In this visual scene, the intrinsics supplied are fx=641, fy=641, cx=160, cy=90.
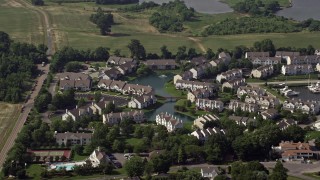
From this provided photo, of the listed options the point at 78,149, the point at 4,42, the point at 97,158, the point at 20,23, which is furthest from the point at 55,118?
the point at 20,23

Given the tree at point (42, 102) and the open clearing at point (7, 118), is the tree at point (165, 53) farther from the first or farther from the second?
the open clearing at point (7, 118)

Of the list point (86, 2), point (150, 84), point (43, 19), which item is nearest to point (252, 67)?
point (150, 84)

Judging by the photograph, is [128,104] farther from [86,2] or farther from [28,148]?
[86,2]

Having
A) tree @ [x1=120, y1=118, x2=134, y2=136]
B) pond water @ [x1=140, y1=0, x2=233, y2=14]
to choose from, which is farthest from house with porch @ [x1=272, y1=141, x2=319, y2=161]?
pond water @ [x1=140, y1=0, x2=233, y2=14]

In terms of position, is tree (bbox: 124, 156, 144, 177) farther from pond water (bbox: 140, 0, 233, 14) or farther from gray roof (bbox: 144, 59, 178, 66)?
pond water (bbox: 140, 0, 233, 14)

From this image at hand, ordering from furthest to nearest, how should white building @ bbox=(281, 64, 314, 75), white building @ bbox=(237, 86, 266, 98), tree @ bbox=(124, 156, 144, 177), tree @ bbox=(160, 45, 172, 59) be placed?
tree @ bbox=(160, 45, 172, 59) < white building @ bbox=(281, 64, 314, 75) < white building @ bbox=(237, 86, 266, 98) < tree @ bbox=(124, 156, 144, 177)

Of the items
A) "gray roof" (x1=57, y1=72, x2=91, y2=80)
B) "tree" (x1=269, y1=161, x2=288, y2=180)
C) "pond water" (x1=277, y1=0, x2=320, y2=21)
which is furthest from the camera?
"pond water" (x1=277, y1=0, x2=320, y2=21)

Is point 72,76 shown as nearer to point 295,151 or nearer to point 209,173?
point 209,173
